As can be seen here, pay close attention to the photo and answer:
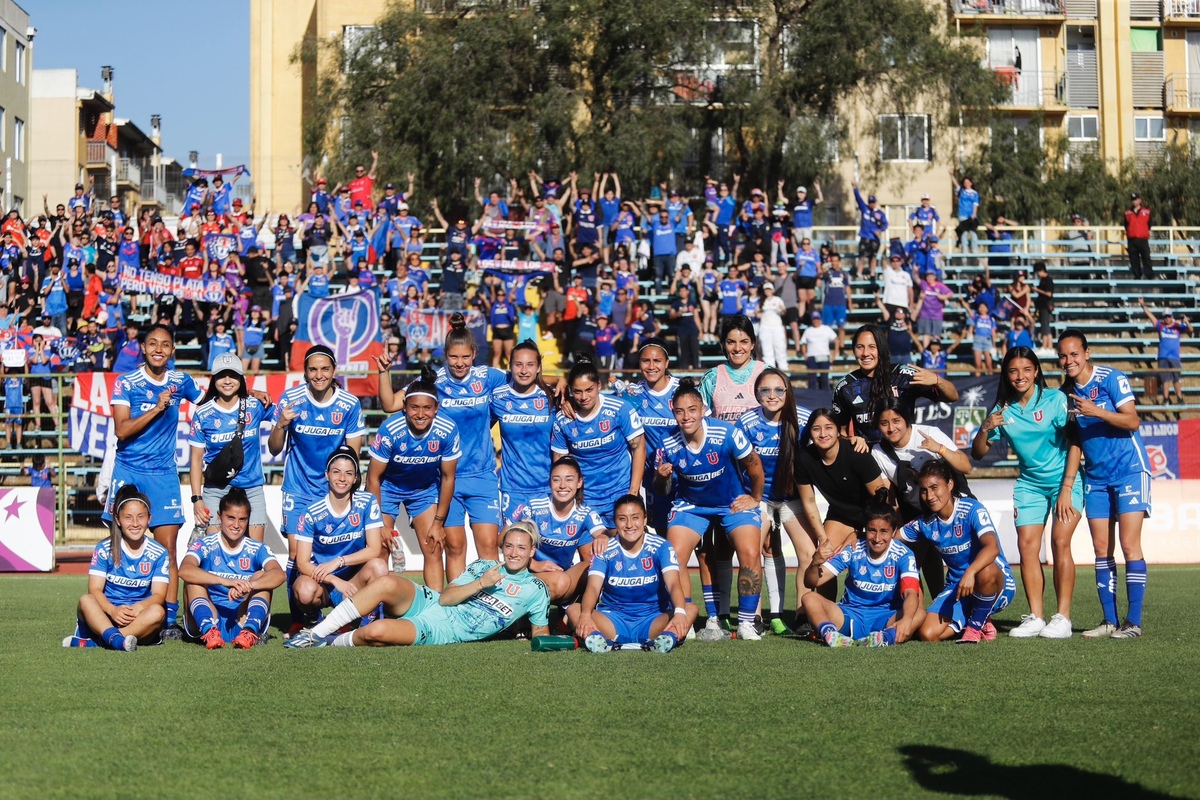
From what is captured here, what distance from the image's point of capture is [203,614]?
962 centimetres

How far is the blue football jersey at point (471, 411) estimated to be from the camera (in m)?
11.1

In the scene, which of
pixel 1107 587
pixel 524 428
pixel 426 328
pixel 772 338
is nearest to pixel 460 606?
pixel 524 428

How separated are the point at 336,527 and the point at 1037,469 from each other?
5.18m

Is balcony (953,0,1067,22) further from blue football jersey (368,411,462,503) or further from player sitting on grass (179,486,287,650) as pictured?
player sitting on grass (179,486,287,650)

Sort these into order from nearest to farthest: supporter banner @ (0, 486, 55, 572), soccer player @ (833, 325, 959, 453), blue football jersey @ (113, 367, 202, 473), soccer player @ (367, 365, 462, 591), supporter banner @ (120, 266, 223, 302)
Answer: soccer player @ (833, 325, 959, 453) < soccer player @ (367, 365, 462, 591) < blue football jersey @ (113, 367, 202, 473) < supporter banner @ (0, 486, 55, 572) < supporter banner @ (120, 266, 223, 302)

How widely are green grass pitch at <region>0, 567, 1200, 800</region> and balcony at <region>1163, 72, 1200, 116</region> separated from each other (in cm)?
4334

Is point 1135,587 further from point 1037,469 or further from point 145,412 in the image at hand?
point 145,412

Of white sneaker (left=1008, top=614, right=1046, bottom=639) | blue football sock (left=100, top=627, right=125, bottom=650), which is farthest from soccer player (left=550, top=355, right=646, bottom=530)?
blue football sock (left=100, top=627, right=125, bottom=650)

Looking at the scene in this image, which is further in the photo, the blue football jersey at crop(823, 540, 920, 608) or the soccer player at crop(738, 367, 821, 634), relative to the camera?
the soccer player at crop(738, 367, 821, 634)

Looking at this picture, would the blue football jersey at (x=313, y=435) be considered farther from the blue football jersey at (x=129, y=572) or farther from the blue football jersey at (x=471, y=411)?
the blue football jersey at (x=129, y=572)

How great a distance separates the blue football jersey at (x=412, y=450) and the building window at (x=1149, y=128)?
42.7 m

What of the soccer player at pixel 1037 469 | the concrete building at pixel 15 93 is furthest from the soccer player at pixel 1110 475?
the concrete building at pixel 15 93

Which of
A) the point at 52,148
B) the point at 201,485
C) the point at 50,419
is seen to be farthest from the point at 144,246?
the point at 52,148

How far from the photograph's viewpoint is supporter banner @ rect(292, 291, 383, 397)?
72.9ft
